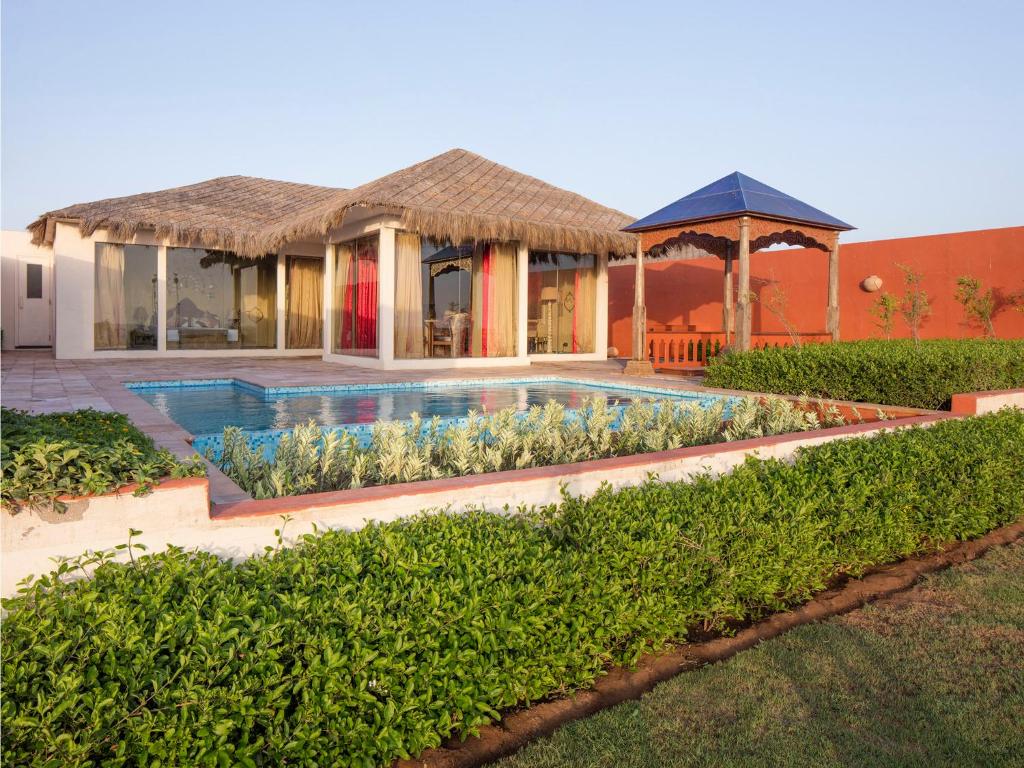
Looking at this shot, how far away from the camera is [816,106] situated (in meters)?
15.0

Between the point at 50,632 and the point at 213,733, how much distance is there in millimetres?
499

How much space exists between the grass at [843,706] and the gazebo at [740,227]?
7.92 metres

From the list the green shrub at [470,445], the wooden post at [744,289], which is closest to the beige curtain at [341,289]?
the wooden post at [744,289]

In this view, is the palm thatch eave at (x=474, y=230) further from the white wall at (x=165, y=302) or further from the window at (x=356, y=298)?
the window at (x=356, y=298)

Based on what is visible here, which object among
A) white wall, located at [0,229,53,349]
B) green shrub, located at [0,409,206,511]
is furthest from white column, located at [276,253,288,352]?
green shrub, located at [0,409,206,511]

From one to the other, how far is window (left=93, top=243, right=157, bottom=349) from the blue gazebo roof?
923cm

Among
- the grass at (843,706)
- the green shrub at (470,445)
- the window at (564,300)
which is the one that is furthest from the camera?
the window at (564,300)

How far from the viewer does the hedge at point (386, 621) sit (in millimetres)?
1724

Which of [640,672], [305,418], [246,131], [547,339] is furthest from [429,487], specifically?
[246,131]

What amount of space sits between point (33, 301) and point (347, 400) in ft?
47.4

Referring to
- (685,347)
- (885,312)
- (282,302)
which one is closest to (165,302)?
(282,302)

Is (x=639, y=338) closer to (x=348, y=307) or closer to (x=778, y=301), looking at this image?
(x=778, y=301)

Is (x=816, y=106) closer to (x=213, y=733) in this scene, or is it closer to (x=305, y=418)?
(x=305, y=418)

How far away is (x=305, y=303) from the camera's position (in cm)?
1659
